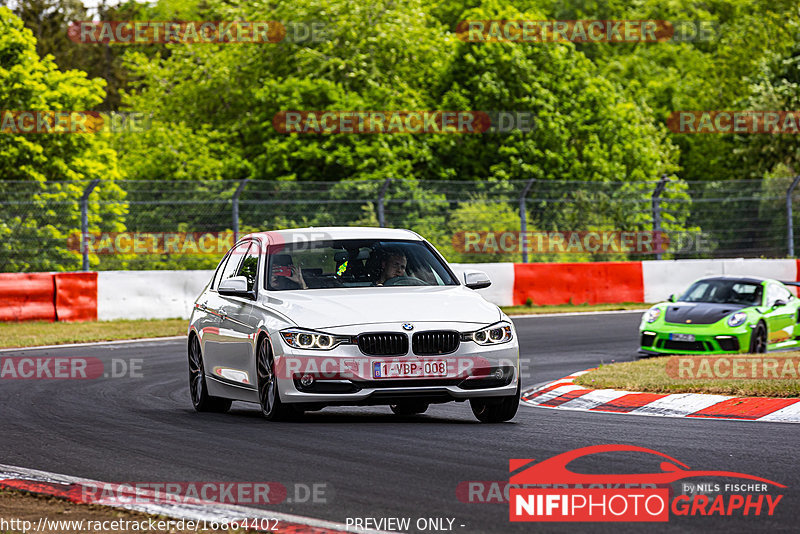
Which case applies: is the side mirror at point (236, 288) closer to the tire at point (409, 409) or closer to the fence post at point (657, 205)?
the tire at point (409, 409)

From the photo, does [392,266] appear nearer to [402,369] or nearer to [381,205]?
[402,369]

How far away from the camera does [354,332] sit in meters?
9.27

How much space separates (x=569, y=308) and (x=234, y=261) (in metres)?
14.7

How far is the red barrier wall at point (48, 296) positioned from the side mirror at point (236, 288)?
12.5m

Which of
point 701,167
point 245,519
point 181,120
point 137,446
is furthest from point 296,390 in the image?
point 701,167

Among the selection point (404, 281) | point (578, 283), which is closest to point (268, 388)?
point (404, 281)

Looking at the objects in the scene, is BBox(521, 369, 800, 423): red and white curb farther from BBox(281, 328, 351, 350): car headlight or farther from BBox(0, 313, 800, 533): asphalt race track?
BBox(281, 328, 351, 350): car headlight

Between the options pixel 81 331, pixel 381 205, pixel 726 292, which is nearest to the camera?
pixel 726 292

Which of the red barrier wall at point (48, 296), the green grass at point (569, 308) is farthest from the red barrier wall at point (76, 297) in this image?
the green grass at point (569, 308)

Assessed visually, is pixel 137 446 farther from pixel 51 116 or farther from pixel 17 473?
pixel 51 116

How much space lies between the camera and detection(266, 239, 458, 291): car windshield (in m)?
10.4

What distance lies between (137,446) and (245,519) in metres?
2.74

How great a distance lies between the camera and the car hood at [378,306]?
9391mm

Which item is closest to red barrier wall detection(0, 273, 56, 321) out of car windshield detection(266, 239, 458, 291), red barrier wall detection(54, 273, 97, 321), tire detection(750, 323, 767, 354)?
red barrier wall detection(54, 273, 97, 321)
